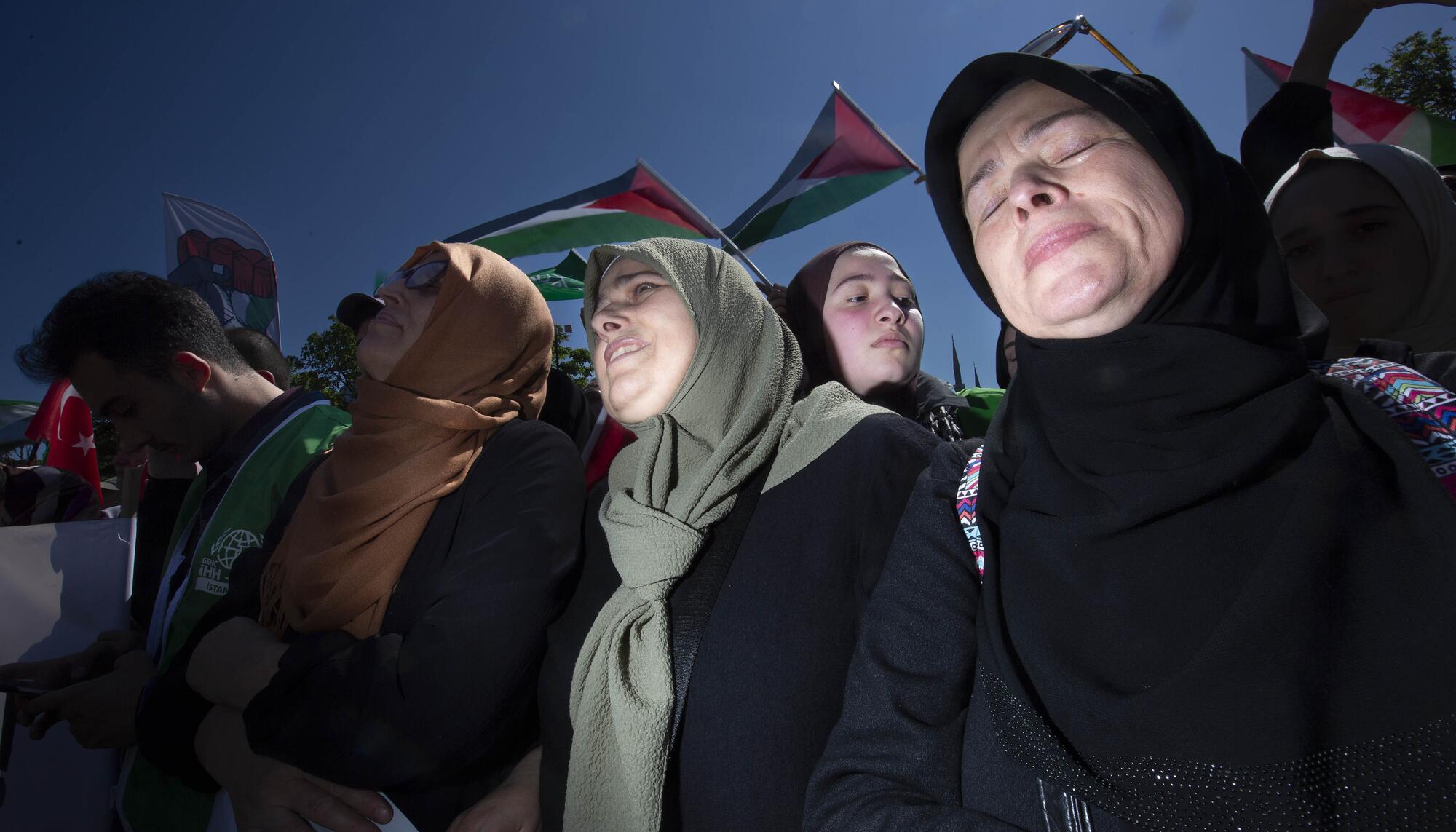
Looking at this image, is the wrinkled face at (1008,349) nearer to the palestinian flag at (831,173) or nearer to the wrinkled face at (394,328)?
the wrinkled face at (394,328)

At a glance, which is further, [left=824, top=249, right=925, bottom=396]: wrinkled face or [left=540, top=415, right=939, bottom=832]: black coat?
[left=824, top=249, right=925, bottom=396]: wrinkled face

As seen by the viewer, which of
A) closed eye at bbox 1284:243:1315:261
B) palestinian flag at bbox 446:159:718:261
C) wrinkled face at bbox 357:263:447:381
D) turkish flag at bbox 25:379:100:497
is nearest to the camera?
closed eye at bbox 1284:243:1315:261

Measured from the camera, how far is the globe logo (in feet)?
7.81

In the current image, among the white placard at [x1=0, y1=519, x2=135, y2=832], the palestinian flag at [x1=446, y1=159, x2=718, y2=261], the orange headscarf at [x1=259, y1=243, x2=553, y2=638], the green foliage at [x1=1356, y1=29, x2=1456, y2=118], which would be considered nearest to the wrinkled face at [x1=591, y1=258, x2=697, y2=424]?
the orange headscarf at [x1=259, y1=243, x2=553, y2=638]

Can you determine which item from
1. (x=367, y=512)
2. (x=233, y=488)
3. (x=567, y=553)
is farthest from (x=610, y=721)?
(x=233, y=488)

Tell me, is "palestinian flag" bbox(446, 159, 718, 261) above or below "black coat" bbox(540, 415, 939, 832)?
above

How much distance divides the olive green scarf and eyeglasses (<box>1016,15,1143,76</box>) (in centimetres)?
487

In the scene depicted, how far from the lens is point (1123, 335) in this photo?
0.98m

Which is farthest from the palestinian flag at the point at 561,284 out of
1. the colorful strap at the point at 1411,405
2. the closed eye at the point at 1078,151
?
the colorful strap at the point at 1411,405

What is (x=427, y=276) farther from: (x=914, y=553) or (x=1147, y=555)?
(x=1147, y=555)

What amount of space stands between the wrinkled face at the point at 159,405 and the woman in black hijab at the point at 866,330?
2.75 m

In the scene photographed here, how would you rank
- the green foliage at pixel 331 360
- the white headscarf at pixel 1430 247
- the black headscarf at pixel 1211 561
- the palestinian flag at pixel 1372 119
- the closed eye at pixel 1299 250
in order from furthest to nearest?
the green foliage at pixel 331 360
the palestinian flag at pixel 1372 119
the closed eye at pixel 1299 250
the white headscarf at pixel 1430 247
the black headscarf at pixel 1211 561

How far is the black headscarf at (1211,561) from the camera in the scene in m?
0.74

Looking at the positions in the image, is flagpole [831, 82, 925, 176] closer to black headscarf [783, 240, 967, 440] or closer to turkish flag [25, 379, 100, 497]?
black headscarf [783, 240, 967, 440]
